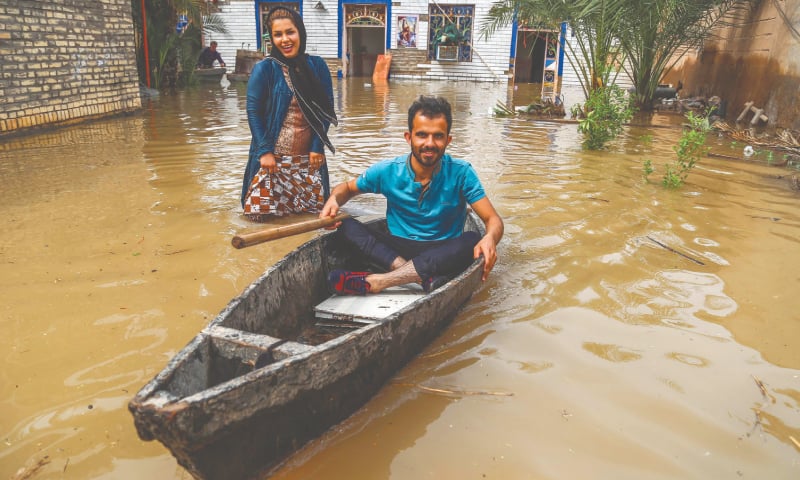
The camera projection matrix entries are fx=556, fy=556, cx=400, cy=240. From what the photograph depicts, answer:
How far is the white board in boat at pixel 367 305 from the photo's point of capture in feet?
9.73

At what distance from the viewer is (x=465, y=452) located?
7.18ft

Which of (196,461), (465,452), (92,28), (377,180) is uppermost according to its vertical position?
(92,28)

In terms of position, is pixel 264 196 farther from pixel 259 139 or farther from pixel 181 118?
pixel 181 118

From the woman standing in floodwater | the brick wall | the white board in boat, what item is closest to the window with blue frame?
the brick wall

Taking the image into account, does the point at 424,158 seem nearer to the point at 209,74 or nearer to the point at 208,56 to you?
the point at 209,74

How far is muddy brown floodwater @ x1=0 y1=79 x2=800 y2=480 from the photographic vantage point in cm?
216

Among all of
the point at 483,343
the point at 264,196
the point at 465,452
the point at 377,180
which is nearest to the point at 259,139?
the point at 264,196

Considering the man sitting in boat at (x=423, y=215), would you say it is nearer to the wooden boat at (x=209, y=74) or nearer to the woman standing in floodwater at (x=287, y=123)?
the woman standing in floodwater at (x=287, y=123)

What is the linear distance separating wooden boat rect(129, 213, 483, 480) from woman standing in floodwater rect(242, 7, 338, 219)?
175 cm

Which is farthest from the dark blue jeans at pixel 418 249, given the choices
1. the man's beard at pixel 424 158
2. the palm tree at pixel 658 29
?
the palm tree at pixel 658 29

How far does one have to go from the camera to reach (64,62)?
898 centimetres

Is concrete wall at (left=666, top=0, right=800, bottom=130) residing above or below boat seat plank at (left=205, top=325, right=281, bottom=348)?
above

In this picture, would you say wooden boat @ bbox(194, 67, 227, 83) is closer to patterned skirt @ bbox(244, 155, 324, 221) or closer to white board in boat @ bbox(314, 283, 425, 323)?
patterned skirt @ bbox(244, 155, 324, 221)

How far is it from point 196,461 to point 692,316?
2.79m
